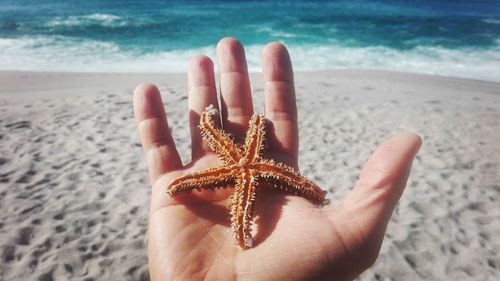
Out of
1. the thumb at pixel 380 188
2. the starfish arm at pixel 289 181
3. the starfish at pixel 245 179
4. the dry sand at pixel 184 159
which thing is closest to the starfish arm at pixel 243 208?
the starfish at pixel 245 179

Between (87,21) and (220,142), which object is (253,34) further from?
(220,142)

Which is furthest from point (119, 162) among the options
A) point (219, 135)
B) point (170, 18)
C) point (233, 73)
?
point (170, 18)

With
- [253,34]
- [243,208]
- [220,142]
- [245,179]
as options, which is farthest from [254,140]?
[253,34]

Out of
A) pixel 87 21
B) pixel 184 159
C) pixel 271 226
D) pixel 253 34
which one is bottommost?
pixel 184 159

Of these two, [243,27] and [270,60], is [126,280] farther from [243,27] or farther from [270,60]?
[243,27]

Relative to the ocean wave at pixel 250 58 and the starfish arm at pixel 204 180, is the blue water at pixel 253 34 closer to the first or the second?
the ocean wave at pixel 250 58
